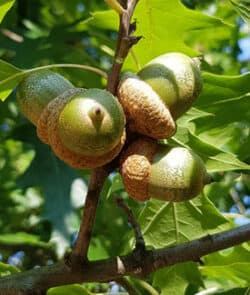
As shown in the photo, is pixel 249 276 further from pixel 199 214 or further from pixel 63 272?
pixel 63 272

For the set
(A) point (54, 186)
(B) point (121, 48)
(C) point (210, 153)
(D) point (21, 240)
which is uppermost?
(B) point (121, 48)

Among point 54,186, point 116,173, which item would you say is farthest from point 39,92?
point 54,186

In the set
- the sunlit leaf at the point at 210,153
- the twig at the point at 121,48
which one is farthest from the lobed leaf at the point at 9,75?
the sunlit leaf at the point at 210,153

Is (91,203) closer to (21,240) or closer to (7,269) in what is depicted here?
(7,269)

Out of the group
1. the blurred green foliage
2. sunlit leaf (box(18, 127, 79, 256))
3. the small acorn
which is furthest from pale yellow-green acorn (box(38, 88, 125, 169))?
sunlit leaf (box(18, 127, 79, 256))

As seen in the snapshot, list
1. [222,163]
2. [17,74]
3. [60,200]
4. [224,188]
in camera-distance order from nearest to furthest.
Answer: [17,74], [222,163], [60,200], [224,188]

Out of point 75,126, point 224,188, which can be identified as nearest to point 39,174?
point 224,188

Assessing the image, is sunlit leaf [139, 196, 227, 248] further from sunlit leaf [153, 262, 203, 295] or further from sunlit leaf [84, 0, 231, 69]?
sunlit leaf [84, 0, 231, 69]
